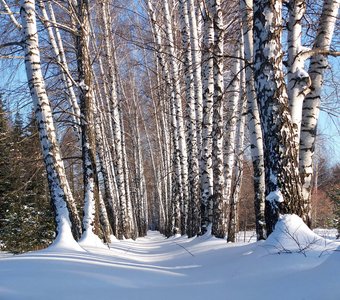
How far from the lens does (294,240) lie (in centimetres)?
414

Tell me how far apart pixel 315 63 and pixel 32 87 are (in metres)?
4.94

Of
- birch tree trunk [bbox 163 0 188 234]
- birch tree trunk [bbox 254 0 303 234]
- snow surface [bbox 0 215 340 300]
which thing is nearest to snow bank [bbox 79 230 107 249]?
snow surface [bbox 0 215 340 300]

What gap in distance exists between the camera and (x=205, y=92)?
9758mm

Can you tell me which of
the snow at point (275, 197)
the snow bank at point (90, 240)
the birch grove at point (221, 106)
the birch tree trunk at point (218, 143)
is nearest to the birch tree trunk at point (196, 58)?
the birch grove at point (221, 106)

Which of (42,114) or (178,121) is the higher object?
(178,121)

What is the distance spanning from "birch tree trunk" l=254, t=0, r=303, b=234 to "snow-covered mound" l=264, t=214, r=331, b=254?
0.19 meters

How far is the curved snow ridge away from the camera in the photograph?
3.96 meters

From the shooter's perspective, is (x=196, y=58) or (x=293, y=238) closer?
(x=293, y=238)

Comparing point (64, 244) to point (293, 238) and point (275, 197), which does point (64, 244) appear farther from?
point (293, 238)

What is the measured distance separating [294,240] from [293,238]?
0.03 metres

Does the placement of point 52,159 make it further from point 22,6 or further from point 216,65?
point 216,65

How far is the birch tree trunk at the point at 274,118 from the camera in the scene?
4703mm

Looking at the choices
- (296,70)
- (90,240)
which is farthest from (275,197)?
(90,240)

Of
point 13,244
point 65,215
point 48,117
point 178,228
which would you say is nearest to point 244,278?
point 65,215
